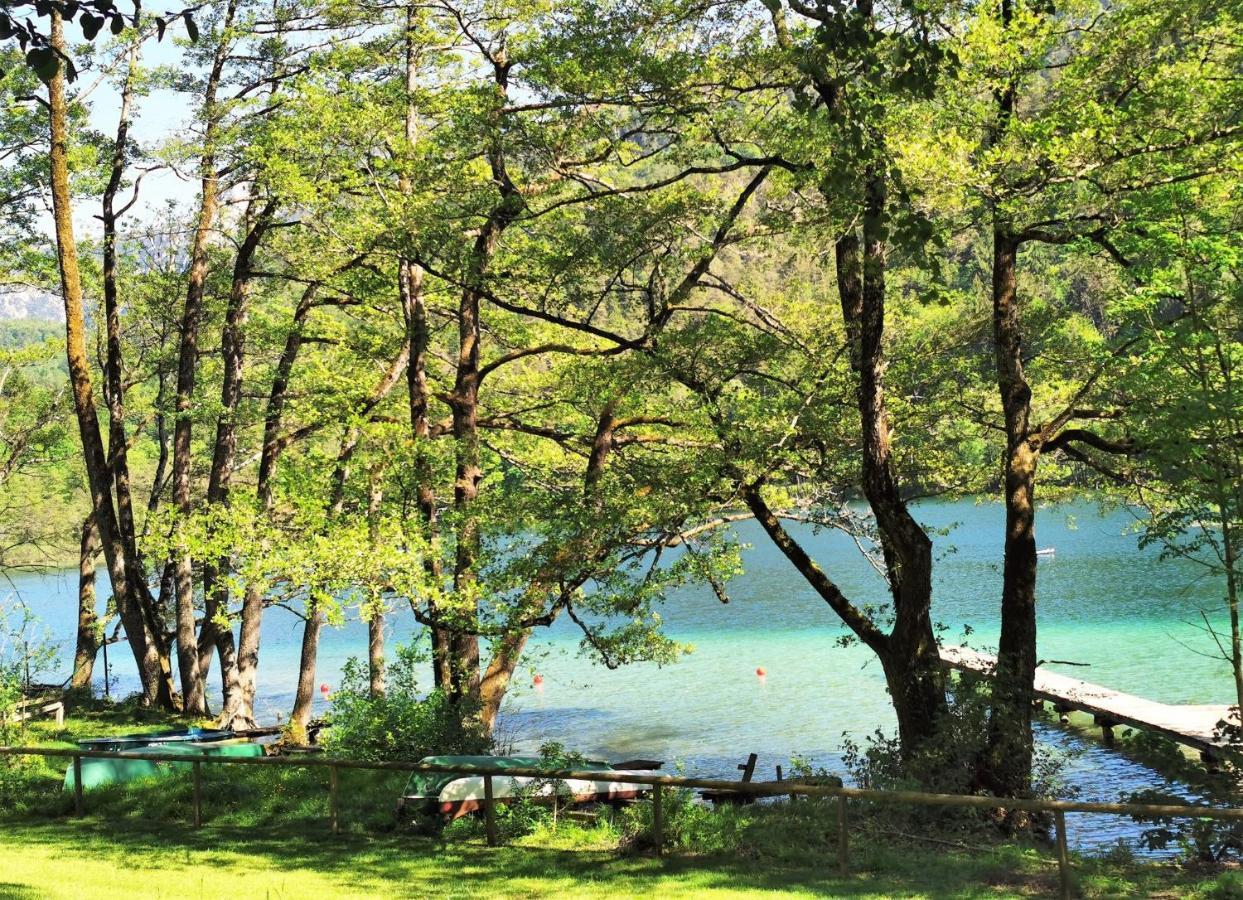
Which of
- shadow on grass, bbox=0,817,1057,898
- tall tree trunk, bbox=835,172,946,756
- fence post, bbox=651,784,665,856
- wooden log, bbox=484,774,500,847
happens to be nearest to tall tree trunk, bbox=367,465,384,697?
shadow on grass, bbox=0,817,1057,898

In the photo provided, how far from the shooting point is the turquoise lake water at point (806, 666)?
2109 centimetres

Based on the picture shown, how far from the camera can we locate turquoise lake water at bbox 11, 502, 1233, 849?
21094mm

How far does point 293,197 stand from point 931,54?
12951 mm

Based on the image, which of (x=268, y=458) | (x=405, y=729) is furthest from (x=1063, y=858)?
(x=268, y=458)

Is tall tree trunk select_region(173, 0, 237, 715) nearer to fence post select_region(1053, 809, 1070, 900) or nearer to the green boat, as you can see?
the green boat

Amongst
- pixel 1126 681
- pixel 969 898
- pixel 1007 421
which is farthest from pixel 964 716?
pixel 1126 681

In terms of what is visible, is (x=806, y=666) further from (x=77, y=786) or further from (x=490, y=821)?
(x=77, y=786)

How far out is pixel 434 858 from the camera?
336 inches

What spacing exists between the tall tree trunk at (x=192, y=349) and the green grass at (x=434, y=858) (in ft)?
26.8

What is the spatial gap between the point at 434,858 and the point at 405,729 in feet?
13.9

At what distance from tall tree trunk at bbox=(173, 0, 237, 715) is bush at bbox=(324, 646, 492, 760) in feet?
20.9

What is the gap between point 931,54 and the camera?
154 inches

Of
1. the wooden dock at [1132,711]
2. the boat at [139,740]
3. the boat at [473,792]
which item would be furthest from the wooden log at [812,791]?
the wooden dock at [1132,711]

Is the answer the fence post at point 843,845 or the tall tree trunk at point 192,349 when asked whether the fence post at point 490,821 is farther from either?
the tall tree trunk at point 192,349
